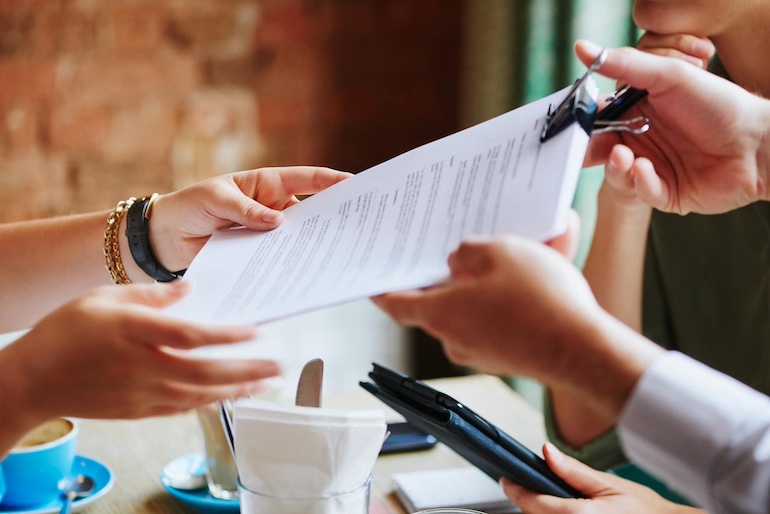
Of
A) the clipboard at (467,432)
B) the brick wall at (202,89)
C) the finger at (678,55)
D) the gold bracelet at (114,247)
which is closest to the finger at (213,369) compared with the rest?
the clipboard at (467,432)

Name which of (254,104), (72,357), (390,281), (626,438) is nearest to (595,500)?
(626,438)

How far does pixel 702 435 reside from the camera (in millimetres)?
542

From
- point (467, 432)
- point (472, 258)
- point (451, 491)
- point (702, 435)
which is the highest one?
point (472, 258)

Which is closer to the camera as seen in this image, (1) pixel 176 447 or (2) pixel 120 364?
(2) pixel 120 364

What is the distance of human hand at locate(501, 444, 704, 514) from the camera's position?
78 cm

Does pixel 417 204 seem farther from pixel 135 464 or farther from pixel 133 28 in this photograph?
pixel 133 28

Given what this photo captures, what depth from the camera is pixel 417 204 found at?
0.70 meters

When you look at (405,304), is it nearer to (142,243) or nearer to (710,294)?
(142,243)

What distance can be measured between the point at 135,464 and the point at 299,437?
0.47m

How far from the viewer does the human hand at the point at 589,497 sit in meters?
0.78

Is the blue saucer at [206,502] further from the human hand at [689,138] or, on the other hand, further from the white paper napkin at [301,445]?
the human hand at [689,138]

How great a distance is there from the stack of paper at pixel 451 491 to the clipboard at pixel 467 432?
12 centimetres

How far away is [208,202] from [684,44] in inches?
24.2

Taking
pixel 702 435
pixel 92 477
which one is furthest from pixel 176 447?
pixel 702 435
